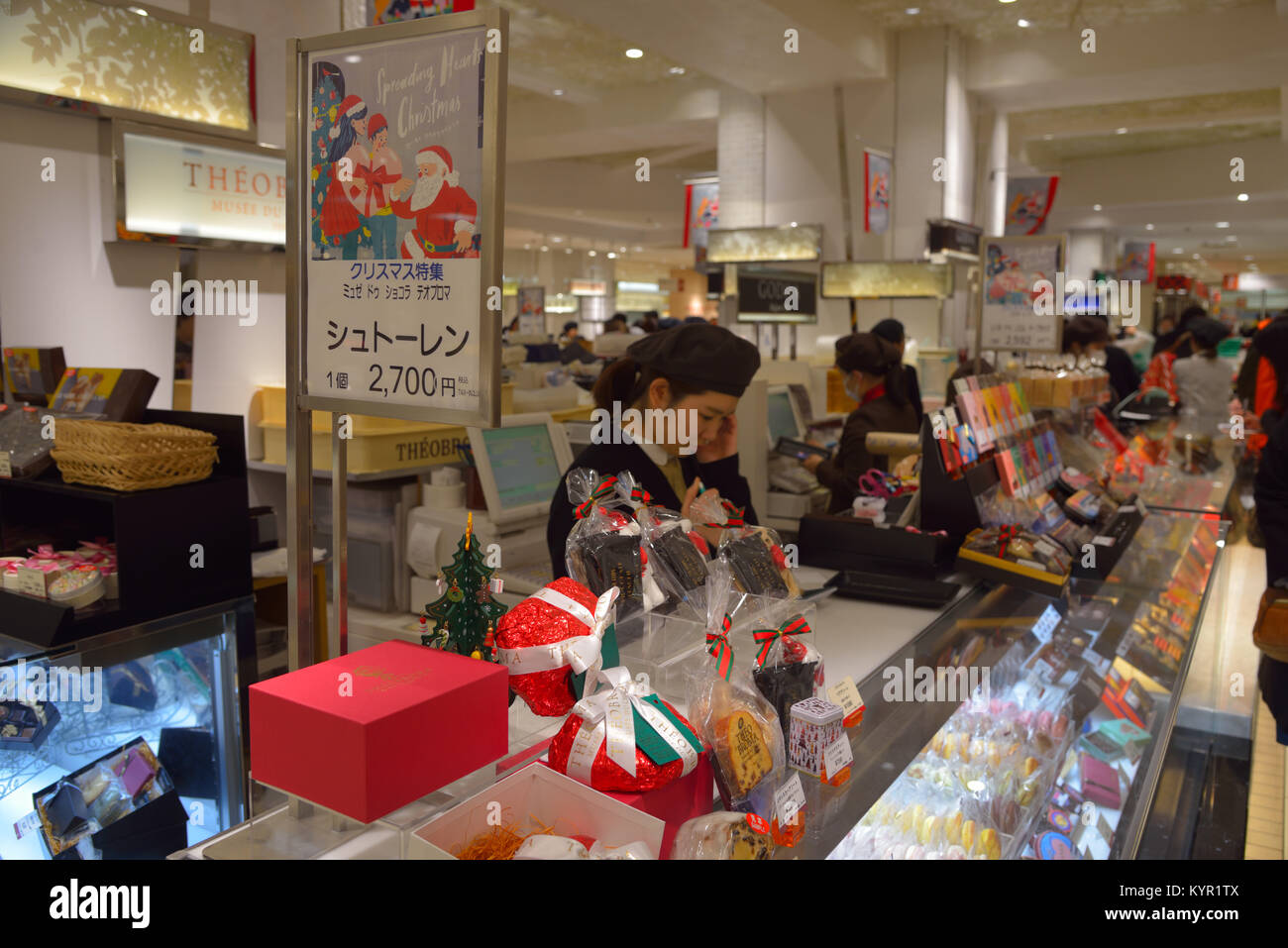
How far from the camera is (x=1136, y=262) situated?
20.1m

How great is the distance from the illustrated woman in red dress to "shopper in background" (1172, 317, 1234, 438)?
7.76 metres

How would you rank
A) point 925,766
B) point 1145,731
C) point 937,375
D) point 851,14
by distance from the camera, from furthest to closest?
point 937,375, point 851,14, point 1145,731, point 925,766

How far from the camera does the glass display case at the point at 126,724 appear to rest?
7.03ft

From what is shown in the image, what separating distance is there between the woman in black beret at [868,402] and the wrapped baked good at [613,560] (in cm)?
263

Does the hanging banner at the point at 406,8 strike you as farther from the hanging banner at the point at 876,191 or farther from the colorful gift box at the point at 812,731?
the hanging banner at the point at 876,191

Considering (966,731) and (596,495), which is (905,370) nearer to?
(966,731)

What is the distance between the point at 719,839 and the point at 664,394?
50.5 inches

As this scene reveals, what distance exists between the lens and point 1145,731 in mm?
2193

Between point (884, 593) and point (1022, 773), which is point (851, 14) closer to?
point (884, 593)

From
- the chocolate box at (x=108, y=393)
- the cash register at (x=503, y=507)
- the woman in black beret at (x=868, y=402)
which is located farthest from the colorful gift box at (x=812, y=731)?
the woman in black beret at (x=868, y=402)

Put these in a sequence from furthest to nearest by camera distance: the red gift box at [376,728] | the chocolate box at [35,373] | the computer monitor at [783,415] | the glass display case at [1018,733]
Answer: the computer monitor at [783,415] → the chocolate box at [35,373] → the glass display case at [1018,733] → the red gift box at [376,728]

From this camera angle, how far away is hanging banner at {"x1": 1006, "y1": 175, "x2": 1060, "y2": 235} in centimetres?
1051
